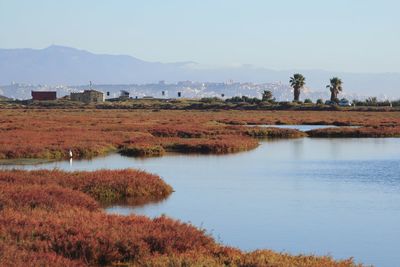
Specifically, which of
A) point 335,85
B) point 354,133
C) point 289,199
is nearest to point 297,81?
point 335,85

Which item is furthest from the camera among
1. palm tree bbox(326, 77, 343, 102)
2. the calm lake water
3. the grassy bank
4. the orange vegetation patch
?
palm tree bbox(326, 77, 343, 102)

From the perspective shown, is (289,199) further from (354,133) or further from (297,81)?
(297,81)

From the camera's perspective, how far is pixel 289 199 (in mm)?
30312

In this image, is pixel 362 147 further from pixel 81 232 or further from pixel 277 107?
pixel 277 107

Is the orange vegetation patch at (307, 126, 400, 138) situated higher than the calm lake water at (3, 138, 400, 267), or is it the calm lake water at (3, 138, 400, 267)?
the orange vegetation patch at (307, 126, 400, 138)

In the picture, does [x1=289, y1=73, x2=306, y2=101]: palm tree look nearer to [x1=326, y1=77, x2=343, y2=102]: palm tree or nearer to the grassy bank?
[x1=326, y1=77, x2=343, y2=102]: palm tree

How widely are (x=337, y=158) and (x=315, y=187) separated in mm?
16294

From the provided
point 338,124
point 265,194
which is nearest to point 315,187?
point 265,194

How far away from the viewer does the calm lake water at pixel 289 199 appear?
21.8m

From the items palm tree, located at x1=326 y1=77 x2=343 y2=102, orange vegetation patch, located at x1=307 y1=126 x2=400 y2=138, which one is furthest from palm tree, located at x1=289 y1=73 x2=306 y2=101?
orange vegetation patch, located at x1=307 y1=126 x2=400 y2=138

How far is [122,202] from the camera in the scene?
28.2 m

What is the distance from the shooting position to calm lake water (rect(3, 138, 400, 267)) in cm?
2180

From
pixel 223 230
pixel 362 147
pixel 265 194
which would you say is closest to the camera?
pixel 223 230

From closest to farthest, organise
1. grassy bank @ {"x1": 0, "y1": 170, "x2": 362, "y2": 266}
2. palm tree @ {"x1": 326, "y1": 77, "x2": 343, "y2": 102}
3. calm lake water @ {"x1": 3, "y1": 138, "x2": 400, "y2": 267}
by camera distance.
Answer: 1. grassy bank @ {"x1": 0, "y1": 170, "x2": 362, "y2": 266}
2. calm lake water @ {"x1": 3, "y1": 138, "x2": 400, "y2": 267}
3. palm tree @ {"x1": 326, "y1": 77, "x2": 343, "y2": 102}
